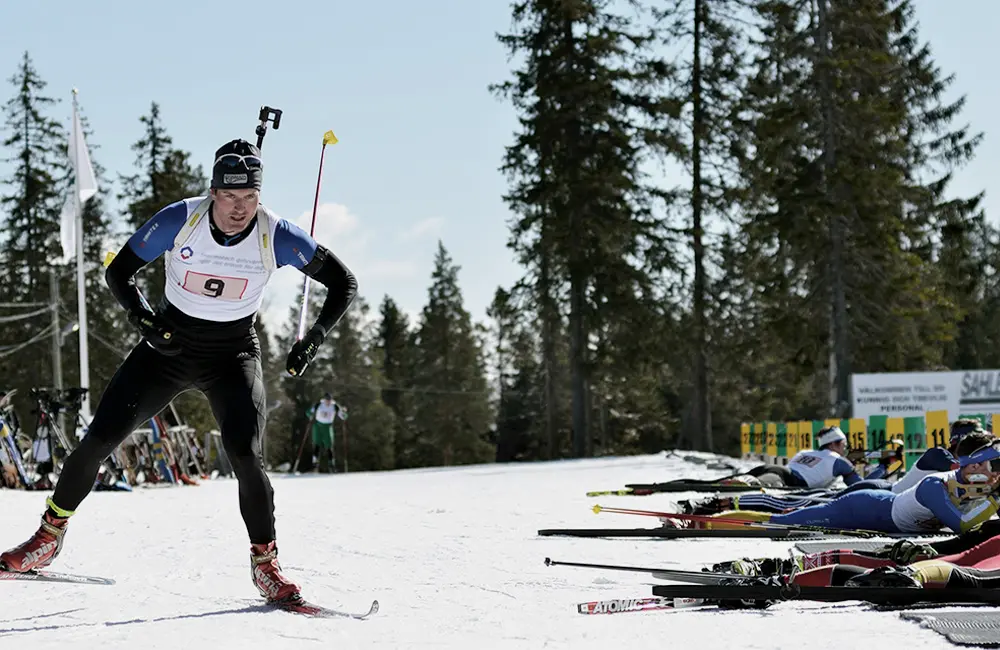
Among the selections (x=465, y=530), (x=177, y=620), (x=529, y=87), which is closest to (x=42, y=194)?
(x=529, y=87)

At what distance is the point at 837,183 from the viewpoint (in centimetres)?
2845

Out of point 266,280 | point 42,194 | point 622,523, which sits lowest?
point 622,523

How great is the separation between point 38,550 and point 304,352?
1456 mm

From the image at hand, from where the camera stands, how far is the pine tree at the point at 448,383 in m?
70.0

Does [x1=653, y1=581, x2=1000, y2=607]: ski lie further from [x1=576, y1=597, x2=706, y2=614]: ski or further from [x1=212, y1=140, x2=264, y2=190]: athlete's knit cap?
[x1=212, y1=140, x2=264, y2=190]: athlete's knit cap

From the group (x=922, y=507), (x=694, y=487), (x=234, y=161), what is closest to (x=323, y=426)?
(x=694, y=487)

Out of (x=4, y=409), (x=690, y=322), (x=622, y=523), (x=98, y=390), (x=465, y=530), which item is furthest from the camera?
(x=98, y=390)

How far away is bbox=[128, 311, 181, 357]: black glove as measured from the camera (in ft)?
16.7

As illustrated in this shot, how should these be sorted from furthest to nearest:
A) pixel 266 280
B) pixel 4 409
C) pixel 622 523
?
1. pixel 4 409
2. pixel 622 523
3. pixel 266 280

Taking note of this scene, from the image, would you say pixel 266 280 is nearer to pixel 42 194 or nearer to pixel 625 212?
pixel 625 212

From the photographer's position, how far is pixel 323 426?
23.2 m

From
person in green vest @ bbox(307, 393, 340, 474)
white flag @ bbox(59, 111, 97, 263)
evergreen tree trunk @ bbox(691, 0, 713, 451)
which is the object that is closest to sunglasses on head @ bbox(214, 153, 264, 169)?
person in green vest @ bbox(307, 393, 340, 474)

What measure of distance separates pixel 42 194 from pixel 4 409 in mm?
36651

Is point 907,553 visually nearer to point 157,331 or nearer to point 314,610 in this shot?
point 314,610
